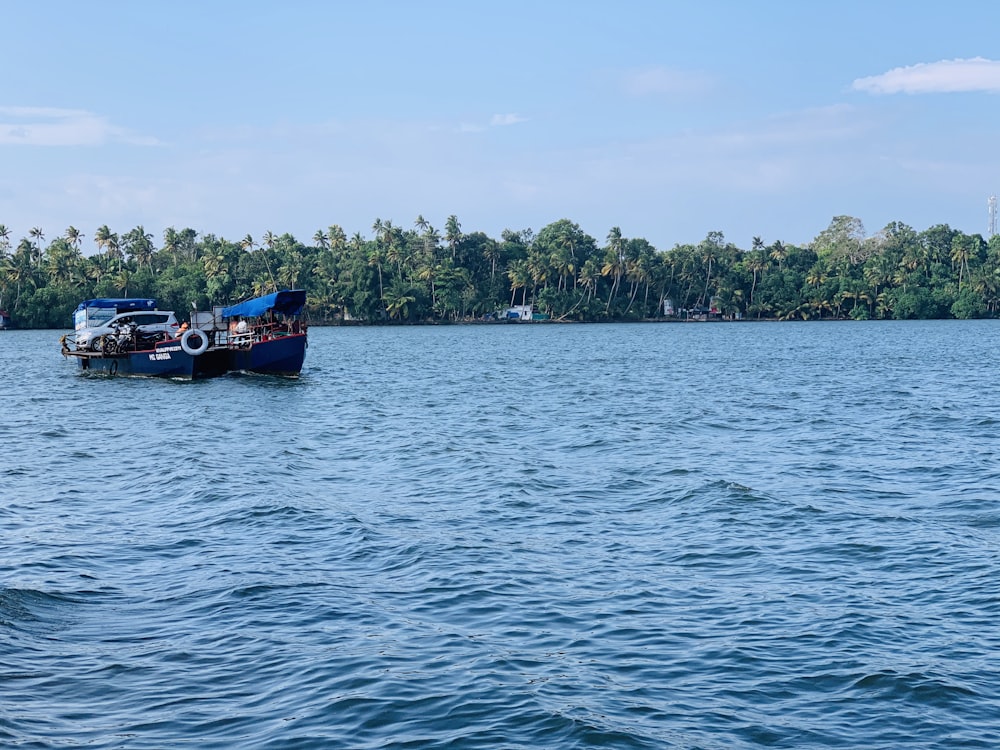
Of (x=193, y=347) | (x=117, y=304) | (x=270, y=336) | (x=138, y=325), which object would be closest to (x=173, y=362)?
(x=193, y=347)

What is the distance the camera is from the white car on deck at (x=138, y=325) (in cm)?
5906

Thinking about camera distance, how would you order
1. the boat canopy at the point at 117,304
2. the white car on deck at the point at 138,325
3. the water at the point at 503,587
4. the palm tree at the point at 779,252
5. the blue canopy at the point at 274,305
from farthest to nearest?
the palm tree at the point at 779,252 < the boat canopy at the point at 117,304 < the white car on deck at the point at 138,325 < the blue canopy at the point at 274,305 < the water at the point at 503,587

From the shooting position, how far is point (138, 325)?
60.1 m

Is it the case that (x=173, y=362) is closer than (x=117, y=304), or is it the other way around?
(x=173, y=362)

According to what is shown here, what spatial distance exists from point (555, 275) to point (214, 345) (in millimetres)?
133886

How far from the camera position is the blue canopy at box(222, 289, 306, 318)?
53750mm

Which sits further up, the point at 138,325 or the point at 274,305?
the point at 274,305

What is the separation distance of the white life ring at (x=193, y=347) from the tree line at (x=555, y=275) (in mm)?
110246

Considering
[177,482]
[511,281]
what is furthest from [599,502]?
[511,281]

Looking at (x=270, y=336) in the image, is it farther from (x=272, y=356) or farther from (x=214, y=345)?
(x=214, y=345)

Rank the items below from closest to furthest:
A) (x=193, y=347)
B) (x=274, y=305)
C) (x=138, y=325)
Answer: (x=193, y=347), (x=274, y=305), (x=138, y=325)

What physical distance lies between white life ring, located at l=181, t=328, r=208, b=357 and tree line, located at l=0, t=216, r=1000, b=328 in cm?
11025

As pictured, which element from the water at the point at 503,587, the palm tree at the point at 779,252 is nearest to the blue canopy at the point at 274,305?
the water at the point at 503,587

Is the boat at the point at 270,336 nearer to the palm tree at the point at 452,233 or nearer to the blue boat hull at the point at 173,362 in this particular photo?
the blue boat hull at the point at 173,362
